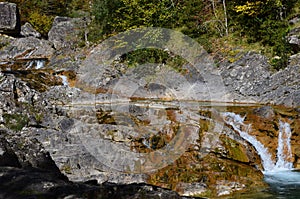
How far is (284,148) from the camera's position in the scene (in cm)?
1302

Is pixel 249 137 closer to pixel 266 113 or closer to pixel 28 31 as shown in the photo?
pixel 266 113

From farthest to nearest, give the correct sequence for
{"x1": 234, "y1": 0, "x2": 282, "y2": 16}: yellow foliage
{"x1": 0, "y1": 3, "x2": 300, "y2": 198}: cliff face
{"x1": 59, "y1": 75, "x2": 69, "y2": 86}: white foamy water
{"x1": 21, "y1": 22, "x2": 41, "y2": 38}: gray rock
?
{"x1": 21, "y1": 22, "x2": 41, "y2": 38}: gray rock < {"x1": 234, "y1": 0, "x2": 282, "y2": 16}: yellow foliage < {"x1": 59, "y1": 75, "x2": 69, "y2": 86}: white foamy water < {"x1": 0, "y1": 3, "x2": 300, "y2": 198}: cliff face

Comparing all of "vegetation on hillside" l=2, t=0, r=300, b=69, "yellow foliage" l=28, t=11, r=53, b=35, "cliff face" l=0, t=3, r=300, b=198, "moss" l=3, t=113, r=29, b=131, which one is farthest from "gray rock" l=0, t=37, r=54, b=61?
"moss" l=3, t=113, r=29, b=131

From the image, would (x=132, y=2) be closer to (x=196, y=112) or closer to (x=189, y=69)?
(x=189, y=69)

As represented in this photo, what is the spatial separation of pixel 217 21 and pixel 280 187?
1881 centimetres

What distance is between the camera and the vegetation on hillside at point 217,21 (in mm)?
22109

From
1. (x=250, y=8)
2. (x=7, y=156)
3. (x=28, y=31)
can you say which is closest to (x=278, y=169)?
(x=7, y=156)

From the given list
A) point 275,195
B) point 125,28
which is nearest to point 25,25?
point 125,28

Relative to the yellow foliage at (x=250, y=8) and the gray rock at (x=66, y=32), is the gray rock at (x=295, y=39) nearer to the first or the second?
the yellow foliage at (x=250, y=8)

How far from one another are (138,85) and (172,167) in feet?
33.9

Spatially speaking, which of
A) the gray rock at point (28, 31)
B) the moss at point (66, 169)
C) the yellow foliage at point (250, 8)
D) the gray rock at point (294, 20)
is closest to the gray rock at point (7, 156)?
the moss at point (66, 169)

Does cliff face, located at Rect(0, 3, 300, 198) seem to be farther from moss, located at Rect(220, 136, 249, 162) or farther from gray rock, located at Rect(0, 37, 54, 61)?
gray rock, located at Rect(0, 37, 54, 61)

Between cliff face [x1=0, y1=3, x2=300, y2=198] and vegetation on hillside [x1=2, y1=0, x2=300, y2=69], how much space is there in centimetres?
178

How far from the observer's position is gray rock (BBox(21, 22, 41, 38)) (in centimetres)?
3575
